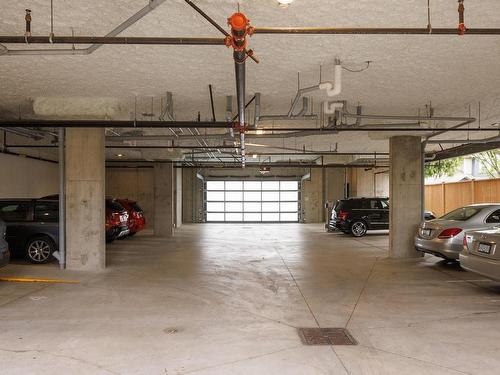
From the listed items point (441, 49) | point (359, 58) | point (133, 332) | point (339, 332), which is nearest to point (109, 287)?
point (133, 332)

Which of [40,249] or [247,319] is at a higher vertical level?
[40,249]

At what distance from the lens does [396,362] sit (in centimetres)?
396

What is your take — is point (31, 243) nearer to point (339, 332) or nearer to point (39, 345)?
point (39, 345)

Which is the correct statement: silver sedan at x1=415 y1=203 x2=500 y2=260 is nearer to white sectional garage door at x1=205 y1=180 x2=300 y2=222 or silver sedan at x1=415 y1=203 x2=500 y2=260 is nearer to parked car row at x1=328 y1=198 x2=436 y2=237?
parked car row at x1=328 y1=198 x2=436 y2=237

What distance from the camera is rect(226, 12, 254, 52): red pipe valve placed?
3586mm

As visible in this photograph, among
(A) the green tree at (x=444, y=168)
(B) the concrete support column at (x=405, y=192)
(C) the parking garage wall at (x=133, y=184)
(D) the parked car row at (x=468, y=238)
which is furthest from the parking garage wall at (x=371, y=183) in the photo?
(D) the parked car row at (x=468, y=238)

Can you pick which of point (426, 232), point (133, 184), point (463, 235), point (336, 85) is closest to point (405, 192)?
point (426, 232)

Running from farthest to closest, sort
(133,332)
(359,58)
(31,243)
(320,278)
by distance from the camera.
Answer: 1. (31,243)
2. (320,278)
3. (359,58)
4. (133,332)

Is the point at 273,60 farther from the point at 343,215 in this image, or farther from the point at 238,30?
the point at 343,215

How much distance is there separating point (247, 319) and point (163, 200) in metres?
13.1

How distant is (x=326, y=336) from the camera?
Result: 15.4 feet

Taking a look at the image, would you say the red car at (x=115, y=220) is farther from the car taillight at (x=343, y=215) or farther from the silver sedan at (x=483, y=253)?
the silver sedan at (x=483, y=253)

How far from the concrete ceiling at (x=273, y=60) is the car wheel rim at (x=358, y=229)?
7885 millimetres

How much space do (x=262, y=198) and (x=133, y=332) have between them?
2231cm
